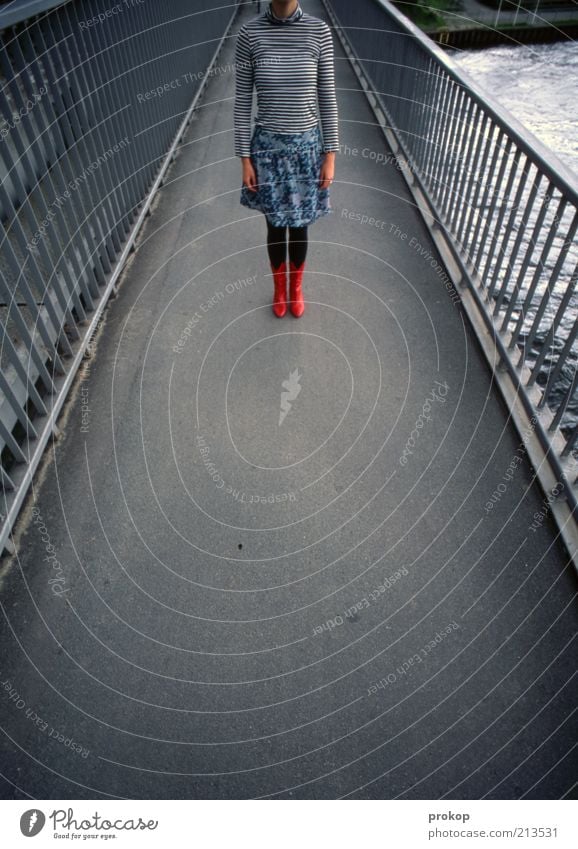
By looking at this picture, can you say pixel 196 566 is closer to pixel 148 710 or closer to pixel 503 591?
pixel 148 710

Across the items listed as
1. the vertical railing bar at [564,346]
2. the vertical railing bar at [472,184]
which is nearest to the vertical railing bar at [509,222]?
the vertical railing bar at [472,184]

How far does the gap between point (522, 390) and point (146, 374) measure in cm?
190

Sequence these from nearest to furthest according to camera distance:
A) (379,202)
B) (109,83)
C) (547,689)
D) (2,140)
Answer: (547,689), (2,140), (109,83), (379,202)

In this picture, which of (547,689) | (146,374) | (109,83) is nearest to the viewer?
(547,689)

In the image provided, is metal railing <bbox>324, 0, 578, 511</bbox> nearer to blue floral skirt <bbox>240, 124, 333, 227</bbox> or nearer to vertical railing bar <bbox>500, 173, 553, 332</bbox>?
vertical railing bar <bbox>500, 173, 553, 332</bbox>

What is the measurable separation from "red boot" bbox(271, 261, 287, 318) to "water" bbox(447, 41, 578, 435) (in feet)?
4.62

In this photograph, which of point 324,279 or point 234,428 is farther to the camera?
point 324,279

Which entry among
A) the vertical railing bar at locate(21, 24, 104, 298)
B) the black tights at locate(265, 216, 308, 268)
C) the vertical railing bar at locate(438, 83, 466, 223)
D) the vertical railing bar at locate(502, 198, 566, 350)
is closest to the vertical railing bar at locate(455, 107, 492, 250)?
the vertical railing bar at locate(438, 83, 466, 223)

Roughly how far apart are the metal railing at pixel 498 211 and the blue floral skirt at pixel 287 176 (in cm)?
92

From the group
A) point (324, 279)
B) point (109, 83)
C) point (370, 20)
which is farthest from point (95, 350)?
point (370, 20)

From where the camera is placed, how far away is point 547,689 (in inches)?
69.5

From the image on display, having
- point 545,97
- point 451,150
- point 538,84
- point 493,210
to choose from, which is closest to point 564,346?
point 493,210

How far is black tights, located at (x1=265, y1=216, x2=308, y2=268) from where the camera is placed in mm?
3076

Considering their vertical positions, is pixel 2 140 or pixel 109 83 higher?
pixel 2 140
